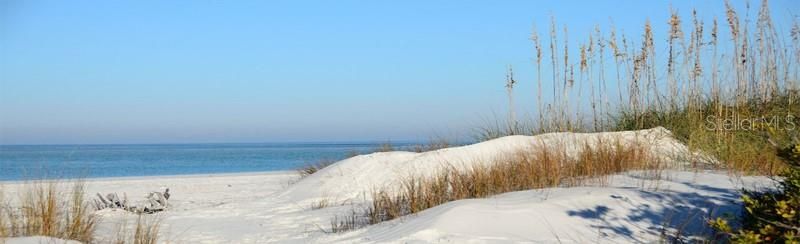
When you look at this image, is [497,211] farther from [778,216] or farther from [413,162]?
[413,162]

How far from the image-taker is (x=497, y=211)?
4.79m

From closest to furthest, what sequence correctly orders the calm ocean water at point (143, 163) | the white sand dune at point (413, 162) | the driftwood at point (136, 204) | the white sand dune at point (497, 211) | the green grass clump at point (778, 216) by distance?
the green grass clump at point (778, 216), the white sand dune at point (497, 211), the white sand dune at point (413, 162), the driftwood at point (136, 204), the calm ocean water at point (143, 163)

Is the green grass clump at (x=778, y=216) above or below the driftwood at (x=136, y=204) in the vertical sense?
above

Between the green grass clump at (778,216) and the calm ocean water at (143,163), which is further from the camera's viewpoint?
the calm ocean water at (143,163)

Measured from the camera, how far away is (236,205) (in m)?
8.16

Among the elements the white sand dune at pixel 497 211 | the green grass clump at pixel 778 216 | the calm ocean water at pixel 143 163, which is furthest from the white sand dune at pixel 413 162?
the green grass clump at pixel 778 216

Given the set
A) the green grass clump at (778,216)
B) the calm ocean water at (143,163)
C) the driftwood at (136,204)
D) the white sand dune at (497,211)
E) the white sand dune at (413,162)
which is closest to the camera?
the green grass clump at (778,216)

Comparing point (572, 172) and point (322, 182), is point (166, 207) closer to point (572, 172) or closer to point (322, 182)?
point (322, 182)

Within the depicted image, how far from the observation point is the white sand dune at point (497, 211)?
175 inches

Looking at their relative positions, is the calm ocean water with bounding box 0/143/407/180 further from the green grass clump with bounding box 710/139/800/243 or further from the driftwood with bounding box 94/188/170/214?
the green grass clump with bounding box 710/139/800/243

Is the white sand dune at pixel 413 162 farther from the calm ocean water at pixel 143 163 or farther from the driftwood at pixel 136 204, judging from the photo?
the calm ocean water at pixel 143 163

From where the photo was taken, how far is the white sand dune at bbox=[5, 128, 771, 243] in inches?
175

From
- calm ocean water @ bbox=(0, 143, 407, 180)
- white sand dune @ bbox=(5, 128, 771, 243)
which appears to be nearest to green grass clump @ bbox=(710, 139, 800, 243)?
white sand dune @ bbox=(5, 128, 771, 243)

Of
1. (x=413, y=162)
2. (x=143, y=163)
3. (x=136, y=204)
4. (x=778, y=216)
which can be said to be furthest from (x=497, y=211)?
(x=143, y=163)
